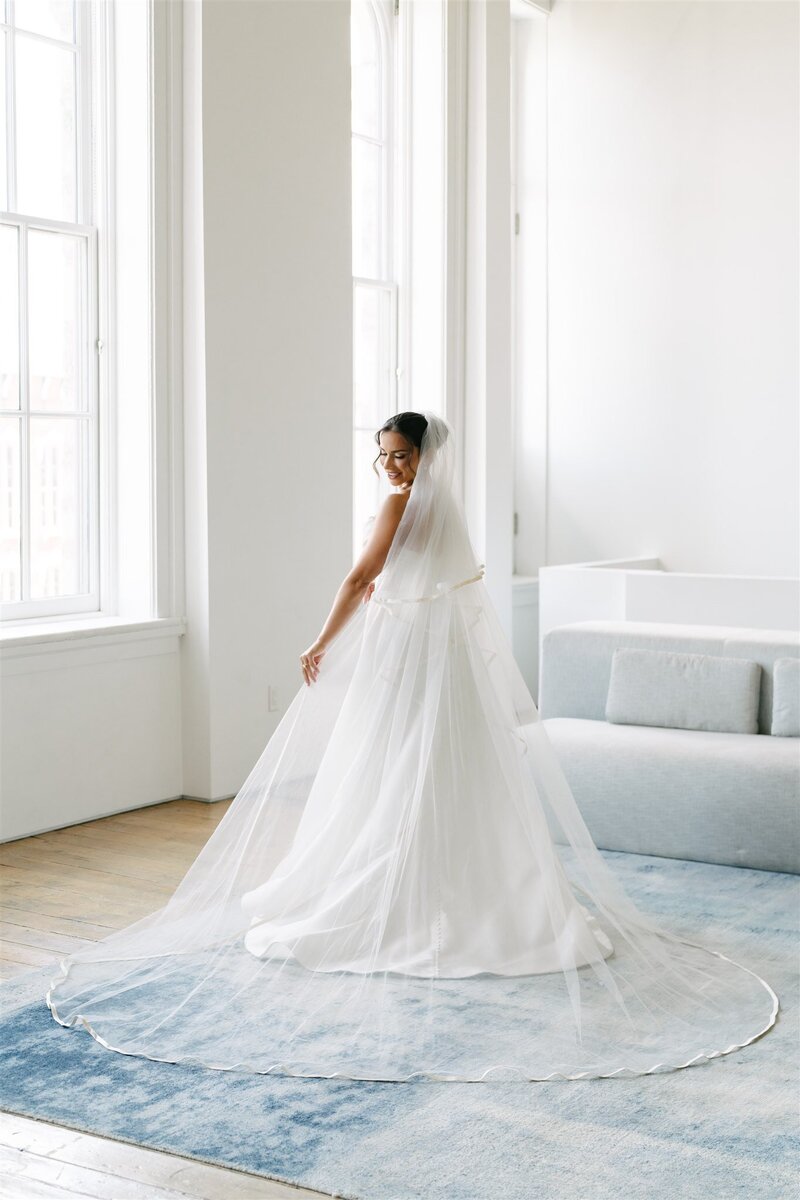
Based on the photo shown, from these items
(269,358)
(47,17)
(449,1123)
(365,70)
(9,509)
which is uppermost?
(365,70)

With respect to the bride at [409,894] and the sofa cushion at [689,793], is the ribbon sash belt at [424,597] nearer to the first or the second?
the bride at [409,894]

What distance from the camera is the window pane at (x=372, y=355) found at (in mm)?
7035

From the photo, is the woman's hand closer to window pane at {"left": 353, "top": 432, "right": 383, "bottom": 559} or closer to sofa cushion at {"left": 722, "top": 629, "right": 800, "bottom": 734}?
sofa cushion at {"left": 722, "top": 629, "right": 800, "bottom": 734}

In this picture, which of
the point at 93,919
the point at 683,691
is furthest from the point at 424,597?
the point at 683,691

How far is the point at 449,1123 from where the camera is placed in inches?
105

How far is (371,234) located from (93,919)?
418 centimetres

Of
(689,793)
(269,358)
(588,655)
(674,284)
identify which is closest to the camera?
(689,793)

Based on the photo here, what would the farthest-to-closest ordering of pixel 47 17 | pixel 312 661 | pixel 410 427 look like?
pixel 47 17 < pixel 312 661 < pixel 410 427

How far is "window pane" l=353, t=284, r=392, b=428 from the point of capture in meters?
7.04

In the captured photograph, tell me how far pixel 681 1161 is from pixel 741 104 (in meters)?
6.50

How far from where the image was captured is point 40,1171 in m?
2.49

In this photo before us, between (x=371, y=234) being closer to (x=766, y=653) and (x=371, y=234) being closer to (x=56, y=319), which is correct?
(x=56, y=319)

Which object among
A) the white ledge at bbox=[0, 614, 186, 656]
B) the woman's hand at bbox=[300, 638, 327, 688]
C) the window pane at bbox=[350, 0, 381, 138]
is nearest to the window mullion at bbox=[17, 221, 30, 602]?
the white ledge at bbox=[0, 614, 186, 656]

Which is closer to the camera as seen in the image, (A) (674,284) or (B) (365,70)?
(B) (365,70)
